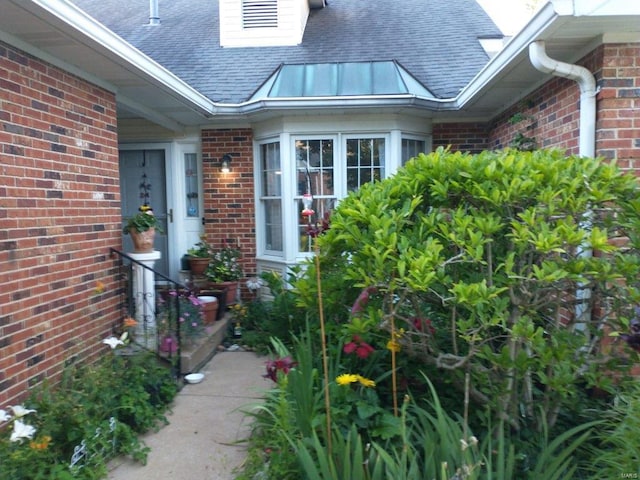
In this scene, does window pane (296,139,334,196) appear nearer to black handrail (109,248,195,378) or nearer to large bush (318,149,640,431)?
black handrail (109,248,195,378)

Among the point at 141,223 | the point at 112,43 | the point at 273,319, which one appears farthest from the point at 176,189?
the point at 112,43

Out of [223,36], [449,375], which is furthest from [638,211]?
[223,36]

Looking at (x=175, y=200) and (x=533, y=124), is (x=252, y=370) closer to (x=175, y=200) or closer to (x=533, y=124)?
(x=175, y=200)

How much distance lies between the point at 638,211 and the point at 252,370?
11.8 ft

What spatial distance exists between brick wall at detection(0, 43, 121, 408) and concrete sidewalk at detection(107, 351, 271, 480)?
2.96 ft

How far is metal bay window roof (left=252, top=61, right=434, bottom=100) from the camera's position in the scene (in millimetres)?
6145

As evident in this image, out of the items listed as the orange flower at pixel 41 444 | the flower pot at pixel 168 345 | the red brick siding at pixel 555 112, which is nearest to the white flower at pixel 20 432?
the orange flower at pixel 41 444

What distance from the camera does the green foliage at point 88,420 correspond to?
9.10 ft

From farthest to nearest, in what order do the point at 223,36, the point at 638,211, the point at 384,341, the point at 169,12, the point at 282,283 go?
the point at 169,12 → the point at 223,36 → the point at 282,283 → the point at 384,341 → the point at 638,211

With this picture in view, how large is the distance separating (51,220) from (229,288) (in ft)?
9.57

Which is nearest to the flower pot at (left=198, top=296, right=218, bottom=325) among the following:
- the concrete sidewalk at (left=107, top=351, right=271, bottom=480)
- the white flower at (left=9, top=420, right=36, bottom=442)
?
the concrete sidewalk at (left=107, top=351, right=271, bottom=480)

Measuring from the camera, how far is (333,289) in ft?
10.8

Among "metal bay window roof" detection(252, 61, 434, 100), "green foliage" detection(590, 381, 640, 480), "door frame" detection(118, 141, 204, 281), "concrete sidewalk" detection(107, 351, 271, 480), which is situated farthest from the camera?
"door frame" detection(118, 141, 204, 281)

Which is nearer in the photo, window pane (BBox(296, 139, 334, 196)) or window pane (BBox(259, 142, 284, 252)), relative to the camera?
window pane (BBox(296, 139, 334, 196))
